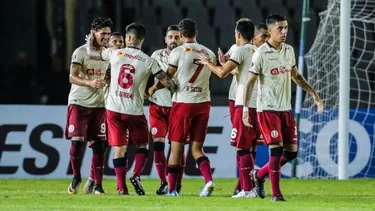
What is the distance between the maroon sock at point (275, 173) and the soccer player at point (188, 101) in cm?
107

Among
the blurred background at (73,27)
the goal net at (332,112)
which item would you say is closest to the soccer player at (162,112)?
the goal net at (332,112)

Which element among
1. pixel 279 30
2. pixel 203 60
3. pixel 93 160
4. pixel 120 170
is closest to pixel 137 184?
pixel 120 170

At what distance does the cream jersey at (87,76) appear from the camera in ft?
39.9

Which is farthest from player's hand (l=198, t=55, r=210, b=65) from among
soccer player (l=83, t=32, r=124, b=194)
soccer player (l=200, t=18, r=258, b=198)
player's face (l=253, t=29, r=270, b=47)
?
soccer player (l=83, t=32, r=124, b=194)

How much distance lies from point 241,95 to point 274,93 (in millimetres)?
906

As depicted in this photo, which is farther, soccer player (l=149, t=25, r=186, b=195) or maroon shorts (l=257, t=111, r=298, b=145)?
soccer player (l=149, t=25, r=186, b=195)

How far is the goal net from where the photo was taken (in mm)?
15852

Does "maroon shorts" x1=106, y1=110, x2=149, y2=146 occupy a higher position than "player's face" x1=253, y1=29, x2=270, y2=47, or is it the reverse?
"player's face" x1=253, y1=29, x2=270, y2=47

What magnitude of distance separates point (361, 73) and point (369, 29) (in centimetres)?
65

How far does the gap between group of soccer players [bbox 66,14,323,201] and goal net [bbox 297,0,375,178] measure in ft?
12.8

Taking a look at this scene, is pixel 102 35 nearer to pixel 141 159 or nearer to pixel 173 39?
Result: pixel 173 39

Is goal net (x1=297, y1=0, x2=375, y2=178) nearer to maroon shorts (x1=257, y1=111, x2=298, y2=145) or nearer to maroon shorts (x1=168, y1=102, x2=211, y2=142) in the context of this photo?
maroon shorts (x1=168, y1=102, x2=211, y2=142)

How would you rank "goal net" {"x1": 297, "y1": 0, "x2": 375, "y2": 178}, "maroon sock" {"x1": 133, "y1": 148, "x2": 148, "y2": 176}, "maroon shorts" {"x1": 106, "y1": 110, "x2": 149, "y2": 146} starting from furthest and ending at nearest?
1. "goal net" {"x1": 297, "y1": 0, "x2": 375, "y2": 178}
2. "maroon sock" {"x1": 133, "y1": 148, "x2": 148, "y2": 176}
3. "maroon shorts" {"x1": 106, "y1": 110, "x2": 149, "y2": 146}

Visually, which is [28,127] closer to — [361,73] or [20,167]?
[20,167]
